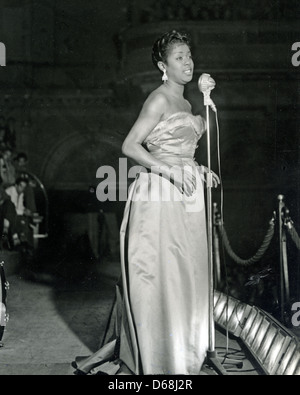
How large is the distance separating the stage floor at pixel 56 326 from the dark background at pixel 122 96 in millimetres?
1541

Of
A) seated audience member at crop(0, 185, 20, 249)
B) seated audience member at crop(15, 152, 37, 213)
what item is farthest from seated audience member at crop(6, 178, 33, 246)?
seated audience member at crop(0, 185, 20, 249)

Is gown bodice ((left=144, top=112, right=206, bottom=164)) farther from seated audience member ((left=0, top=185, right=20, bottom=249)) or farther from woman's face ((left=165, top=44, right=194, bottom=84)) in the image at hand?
seated audience member ((left=0, top=185, right=20, bottom=249))

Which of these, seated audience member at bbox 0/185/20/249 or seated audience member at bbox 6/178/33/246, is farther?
seated audience member at bbox 6/178/33/246

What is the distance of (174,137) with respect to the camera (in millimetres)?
2920

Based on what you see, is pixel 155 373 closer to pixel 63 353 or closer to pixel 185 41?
pixel 63 353

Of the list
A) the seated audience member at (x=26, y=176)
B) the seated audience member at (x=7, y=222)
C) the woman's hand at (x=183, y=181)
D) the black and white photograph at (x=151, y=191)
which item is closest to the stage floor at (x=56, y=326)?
the black and white photograph at (x=151, y=191)

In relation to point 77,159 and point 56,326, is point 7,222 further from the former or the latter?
point 77,159

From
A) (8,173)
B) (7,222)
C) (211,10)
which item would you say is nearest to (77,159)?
(8,173)

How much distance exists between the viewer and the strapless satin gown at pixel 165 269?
2805 mm

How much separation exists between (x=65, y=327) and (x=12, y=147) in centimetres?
788

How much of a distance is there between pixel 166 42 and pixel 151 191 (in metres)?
0.87

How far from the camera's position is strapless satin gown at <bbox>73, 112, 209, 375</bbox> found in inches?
110

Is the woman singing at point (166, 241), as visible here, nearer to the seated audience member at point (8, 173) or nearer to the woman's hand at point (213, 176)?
the woman's hand at point (213, 176)

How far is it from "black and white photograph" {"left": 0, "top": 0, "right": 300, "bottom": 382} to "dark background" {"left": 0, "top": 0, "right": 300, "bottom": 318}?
4 centimetres
